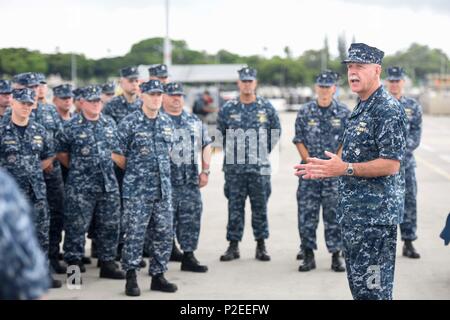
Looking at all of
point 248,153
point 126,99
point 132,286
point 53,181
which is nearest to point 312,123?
point 248,153

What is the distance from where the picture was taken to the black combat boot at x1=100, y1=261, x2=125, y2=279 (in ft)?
23.4

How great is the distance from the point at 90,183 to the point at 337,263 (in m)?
2.58

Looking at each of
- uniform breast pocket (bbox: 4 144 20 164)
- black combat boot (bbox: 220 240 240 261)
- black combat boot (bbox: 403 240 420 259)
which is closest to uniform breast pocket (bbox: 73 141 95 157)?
uniform breast pocket (bbox: 4 144 20 164)

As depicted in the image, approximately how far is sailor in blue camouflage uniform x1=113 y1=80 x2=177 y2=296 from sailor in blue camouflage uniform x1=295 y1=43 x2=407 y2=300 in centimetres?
212

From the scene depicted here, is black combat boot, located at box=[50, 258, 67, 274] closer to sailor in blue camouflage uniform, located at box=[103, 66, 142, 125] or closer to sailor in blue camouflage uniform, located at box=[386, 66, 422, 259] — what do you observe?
sailor in blue camouflage uniform, located at box=[103, 66, 142, 125]

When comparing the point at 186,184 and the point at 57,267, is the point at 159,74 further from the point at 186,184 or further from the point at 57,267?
the point at 57,267

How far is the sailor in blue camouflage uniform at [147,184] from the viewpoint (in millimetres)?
6422

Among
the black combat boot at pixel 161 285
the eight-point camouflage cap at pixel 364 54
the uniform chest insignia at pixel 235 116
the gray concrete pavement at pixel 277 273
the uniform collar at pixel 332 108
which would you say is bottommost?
the gray concrete pavement at pixel 277 273

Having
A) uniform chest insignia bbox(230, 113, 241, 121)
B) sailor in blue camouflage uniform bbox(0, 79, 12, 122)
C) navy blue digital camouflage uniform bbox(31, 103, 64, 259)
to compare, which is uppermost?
sailor in blue camouflage uniform bbox(0, 79, 12, 122)

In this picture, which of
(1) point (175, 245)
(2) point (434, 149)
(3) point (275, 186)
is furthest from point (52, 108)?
(2) point (434, 149)

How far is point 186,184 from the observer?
7484 mm

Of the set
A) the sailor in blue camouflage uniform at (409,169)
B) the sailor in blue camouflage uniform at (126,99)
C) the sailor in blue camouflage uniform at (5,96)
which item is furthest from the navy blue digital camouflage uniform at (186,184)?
the sailor in blue camouflage uniform at (409,169)

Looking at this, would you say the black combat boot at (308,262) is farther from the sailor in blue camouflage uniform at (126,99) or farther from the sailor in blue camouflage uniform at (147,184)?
the sailor in blue camouflage uniform at (126,99)
